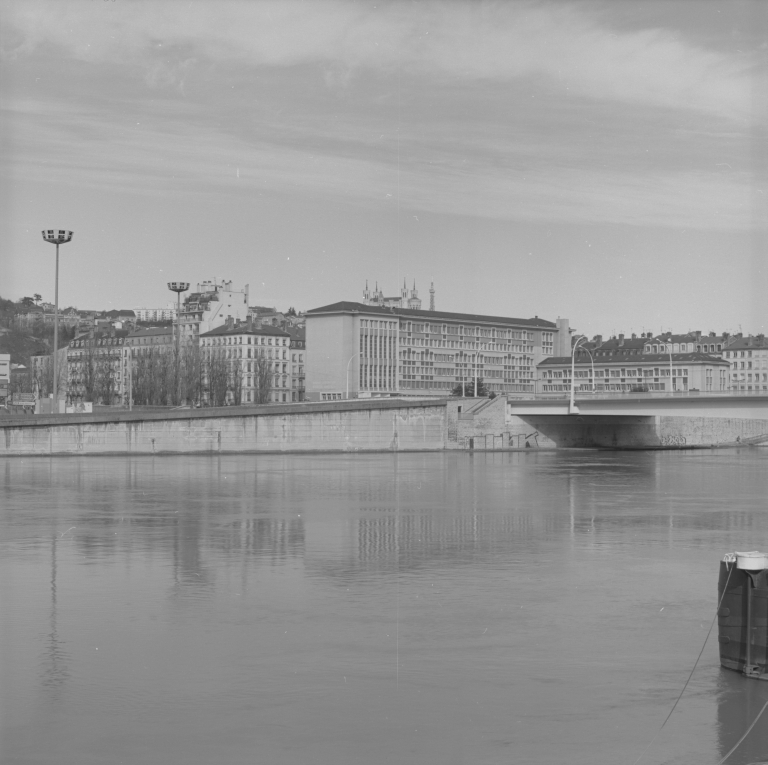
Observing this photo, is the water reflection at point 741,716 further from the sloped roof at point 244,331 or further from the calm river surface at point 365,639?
the sloped roof at point 244,331

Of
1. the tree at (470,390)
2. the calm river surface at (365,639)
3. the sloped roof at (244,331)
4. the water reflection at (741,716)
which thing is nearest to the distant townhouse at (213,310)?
the sloped roof at (244,331)

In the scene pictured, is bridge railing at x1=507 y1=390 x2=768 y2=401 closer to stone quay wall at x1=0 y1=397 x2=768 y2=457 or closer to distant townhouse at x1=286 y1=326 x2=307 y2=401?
stone quay wall at x1=0 y1=397 x2=768 y2=457

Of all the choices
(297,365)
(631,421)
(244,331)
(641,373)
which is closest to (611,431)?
(631,421)

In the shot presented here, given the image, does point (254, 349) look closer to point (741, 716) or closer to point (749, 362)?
point (749, 362)

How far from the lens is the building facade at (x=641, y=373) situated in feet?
495

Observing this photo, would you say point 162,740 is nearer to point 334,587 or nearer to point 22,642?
point 22,642

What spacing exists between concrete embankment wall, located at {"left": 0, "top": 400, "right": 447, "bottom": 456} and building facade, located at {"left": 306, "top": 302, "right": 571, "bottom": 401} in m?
42.6

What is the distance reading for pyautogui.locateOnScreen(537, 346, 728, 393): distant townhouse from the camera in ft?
495

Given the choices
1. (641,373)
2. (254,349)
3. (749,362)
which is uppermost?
(254,349)

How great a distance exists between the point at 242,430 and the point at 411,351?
221 feet

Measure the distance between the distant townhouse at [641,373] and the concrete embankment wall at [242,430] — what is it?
2617 inches

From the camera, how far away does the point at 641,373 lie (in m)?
157

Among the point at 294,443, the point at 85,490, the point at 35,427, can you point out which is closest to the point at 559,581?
the point at 85,490

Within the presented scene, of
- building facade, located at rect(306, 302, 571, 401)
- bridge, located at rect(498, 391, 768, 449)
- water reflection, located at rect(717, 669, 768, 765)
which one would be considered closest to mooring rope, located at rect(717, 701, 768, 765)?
water reflection, located at rect(717, 669, 768, 765)
